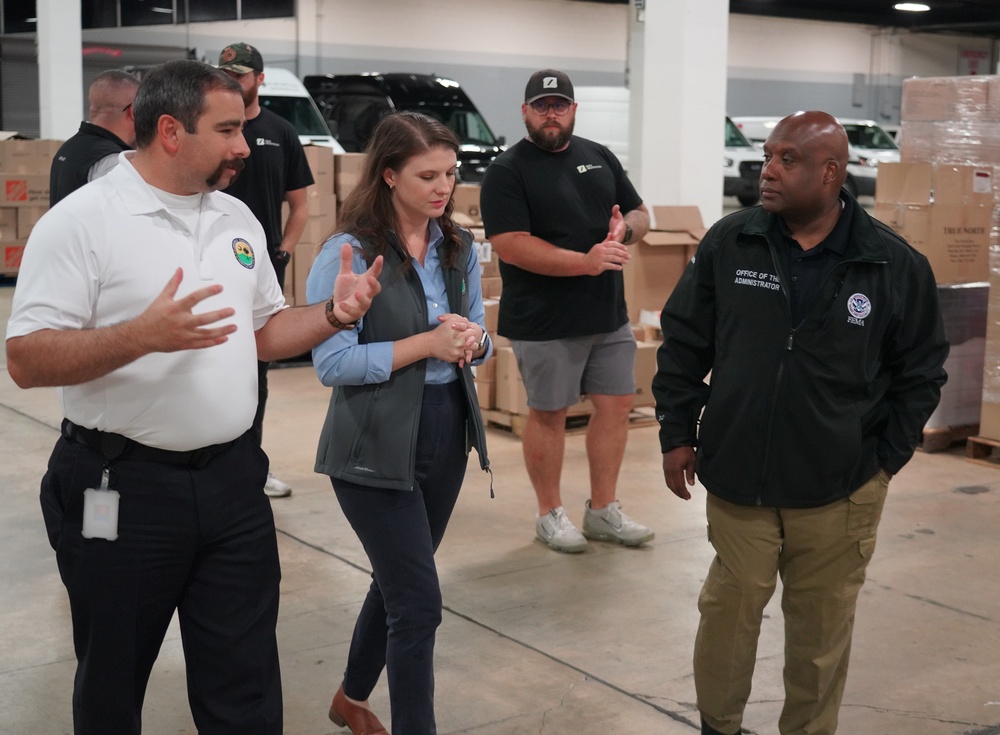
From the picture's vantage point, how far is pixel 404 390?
2.75 m

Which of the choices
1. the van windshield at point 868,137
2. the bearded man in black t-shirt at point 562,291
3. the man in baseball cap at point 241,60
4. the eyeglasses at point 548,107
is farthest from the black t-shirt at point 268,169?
the van windshield at point 868,137

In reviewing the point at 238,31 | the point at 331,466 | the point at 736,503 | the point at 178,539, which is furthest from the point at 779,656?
the point at 238,31

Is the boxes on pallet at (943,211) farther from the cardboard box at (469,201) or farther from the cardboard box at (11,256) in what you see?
the cardboard box at (11,256)

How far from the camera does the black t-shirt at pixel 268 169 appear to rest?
4949mm

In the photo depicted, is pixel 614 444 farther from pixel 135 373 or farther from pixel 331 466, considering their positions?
pixel 135 373

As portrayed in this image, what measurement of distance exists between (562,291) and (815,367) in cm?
194

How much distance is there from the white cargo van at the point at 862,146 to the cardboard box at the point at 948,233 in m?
14.9

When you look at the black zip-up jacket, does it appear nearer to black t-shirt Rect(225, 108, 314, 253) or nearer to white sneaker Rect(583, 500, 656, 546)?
white sneaker Rect(583, 500, 656, 546)

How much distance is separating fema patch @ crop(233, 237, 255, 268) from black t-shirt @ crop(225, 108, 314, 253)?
2.53 metres

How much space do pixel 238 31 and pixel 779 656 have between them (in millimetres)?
19301

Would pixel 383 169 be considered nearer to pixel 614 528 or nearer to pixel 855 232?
pixel 855 232

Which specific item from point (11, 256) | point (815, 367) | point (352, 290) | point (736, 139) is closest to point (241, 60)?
point (352, 290)

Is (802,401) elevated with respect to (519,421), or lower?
elevated

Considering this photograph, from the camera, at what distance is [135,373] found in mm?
2186
